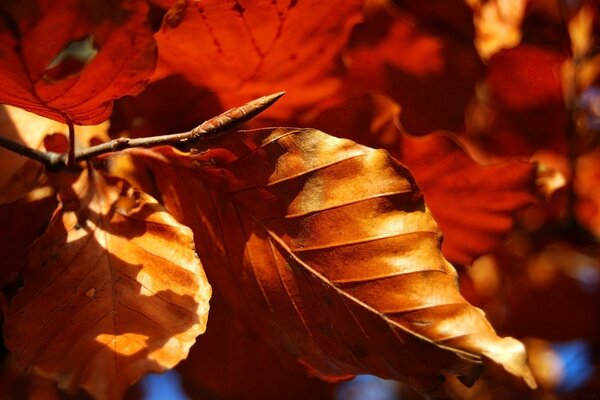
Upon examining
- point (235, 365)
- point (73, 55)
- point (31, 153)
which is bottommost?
point (235, 365)

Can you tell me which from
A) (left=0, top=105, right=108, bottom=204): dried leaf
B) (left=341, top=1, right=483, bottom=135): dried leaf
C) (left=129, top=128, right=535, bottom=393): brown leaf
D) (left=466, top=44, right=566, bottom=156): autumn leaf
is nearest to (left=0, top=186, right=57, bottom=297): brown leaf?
(left=0, top=105, right=108, bottom=204): dried leaf

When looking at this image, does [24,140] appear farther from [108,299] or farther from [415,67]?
[415,67]

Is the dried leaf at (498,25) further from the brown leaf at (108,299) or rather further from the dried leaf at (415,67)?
the brown leaf at (108,299)

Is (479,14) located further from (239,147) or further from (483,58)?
(239,147)

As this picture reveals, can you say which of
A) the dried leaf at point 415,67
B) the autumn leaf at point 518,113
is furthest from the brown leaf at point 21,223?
the autumn leaf at point 518,113

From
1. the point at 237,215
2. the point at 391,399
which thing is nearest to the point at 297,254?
the point at 237,215

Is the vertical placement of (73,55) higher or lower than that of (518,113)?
higher

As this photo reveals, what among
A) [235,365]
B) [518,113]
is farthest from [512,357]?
[518,113]
